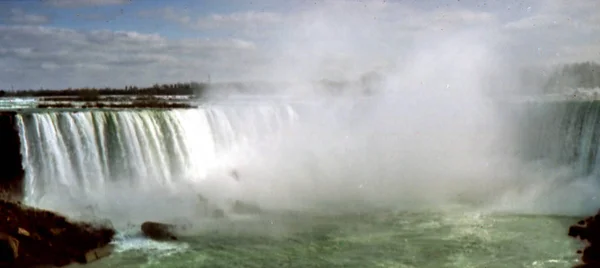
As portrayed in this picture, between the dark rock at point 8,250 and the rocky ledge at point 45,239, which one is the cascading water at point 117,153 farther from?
the dark rock at point 8,250

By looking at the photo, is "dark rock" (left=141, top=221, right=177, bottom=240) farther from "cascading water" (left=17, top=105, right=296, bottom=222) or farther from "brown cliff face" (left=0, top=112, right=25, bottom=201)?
"brown cliff face" (left=0, top=112, right=25, bottom=201)

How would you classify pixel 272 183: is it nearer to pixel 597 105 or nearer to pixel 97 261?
pixel 97 261

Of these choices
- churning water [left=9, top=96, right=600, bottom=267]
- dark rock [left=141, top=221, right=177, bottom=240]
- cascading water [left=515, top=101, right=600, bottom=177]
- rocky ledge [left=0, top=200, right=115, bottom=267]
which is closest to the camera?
rocky ledge [left=0, top=200, right=115, bottom=267]

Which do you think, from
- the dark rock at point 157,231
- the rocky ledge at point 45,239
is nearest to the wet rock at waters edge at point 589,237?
the dark rock at point 157,231

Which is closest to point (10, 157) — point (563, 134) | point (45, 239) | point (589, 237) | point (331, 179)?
point (45, 239)

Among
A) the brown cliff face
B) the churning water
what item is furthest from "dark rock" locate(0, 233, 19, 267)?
the brown cliff face

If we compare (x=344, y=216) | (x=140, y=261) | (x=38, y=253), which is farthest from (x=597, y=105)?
(x=38, y=253)

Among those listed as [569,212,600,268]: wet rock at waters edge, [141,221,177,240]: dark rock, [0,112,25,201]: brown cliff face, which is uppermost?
[0,112,25,201]: brown cliff face
